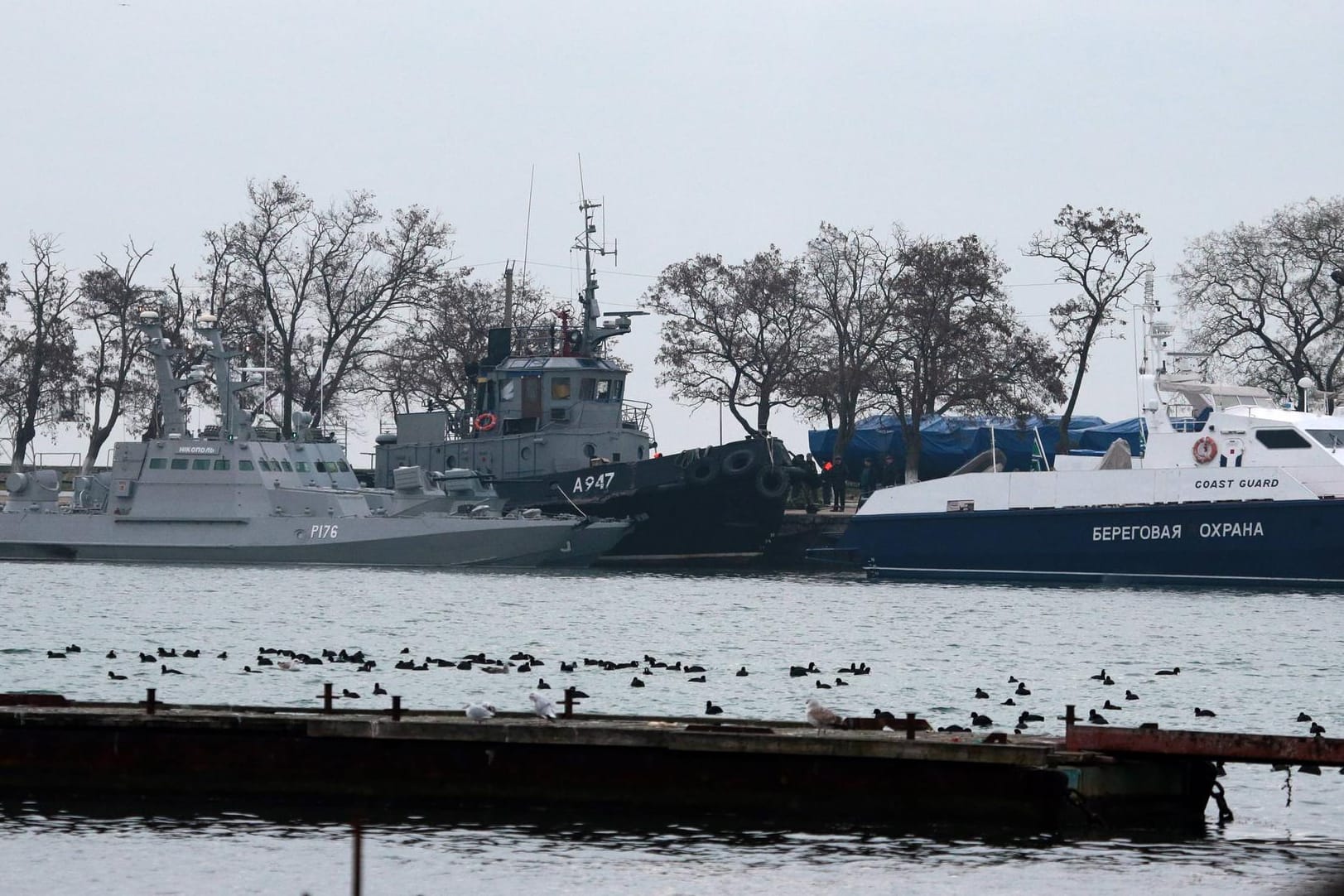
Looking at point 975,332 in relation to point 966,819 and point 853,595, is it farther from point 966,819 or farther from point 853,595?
point 966,819

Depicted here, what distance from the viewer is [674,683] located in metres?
24.1

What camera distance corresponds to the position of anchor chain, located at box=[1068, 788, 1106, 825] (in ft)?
48.8

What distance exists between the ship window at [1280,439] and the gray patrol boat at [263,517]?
15229 mm

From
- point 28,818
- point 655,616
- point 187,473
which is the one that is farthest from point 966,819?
point 187,473

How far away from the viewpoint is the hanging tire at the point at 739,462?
166ft

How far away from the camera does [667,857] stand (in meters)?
14.0

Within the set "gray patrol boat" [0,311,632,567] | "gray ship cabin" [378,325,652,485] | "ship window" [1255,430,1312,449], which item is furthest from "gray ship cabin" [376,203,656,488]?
"ship window" [1255,430,1312,449]

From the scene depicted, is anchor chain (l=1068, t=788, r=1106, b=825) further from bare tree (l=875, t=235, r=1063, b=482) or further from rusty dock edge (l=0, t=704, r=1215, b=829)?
bare tree (l=875, t=235, r=1063, b=482)

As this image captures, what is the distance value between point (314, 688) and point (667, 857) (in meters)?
10.3

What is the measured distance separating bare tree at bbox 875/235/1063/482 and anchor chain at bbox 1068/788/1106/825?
138 feet

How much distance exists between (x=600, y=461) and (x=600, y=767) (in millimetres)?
35434

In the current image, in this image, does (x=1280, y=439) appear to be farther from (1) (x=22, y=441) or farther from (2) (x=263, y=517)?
(1) (x=22, y=441)

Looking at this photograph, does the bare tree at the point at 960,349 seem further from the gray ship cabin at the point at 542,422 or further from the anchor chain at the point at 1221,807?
the anchor chain at the point at 1221,807

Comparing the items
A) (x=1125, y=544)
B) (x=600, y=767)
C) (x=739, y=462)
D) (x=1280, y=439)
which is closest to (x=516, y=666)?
(x=600, y=767)
